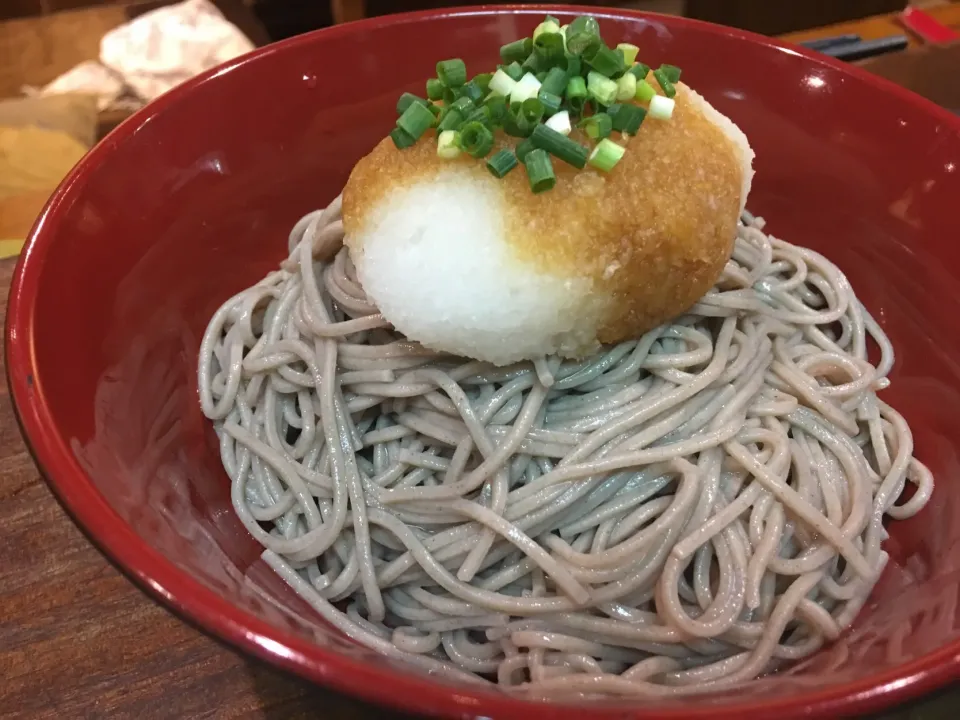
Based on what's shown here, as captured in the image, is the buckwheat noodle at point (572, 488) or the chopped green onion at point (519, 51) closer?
the buckwheat noodle at point (572, 488)

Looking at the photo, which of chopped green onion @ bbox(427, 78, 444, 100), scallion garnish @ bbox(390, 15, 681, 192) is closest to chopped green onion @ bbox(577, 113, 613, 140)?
scallion garnish @ bbox(390, 15, 681, 192)

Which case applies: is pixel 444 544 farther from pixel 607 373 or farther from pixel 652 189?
pixel 652 189

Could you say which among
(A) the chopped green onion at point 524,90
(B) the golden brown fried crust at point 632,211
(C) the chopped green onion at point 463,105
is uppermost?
(A) the chopped green onion at point 524,90

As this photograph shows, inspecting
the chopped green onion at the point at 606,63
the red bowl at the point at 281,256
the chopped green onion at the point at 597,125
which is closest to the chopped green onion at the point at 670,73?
the chopped green onion at the point at 606,63

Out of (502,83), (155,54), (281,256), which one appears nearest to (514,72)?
(502,83)

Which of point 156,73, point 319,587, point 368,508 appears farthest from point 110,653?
point 156,73

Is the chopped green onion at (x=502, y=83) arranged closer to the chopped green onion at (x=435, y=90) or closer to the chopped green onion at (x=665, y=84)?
the chopped green onion at (x=435, y=90)
